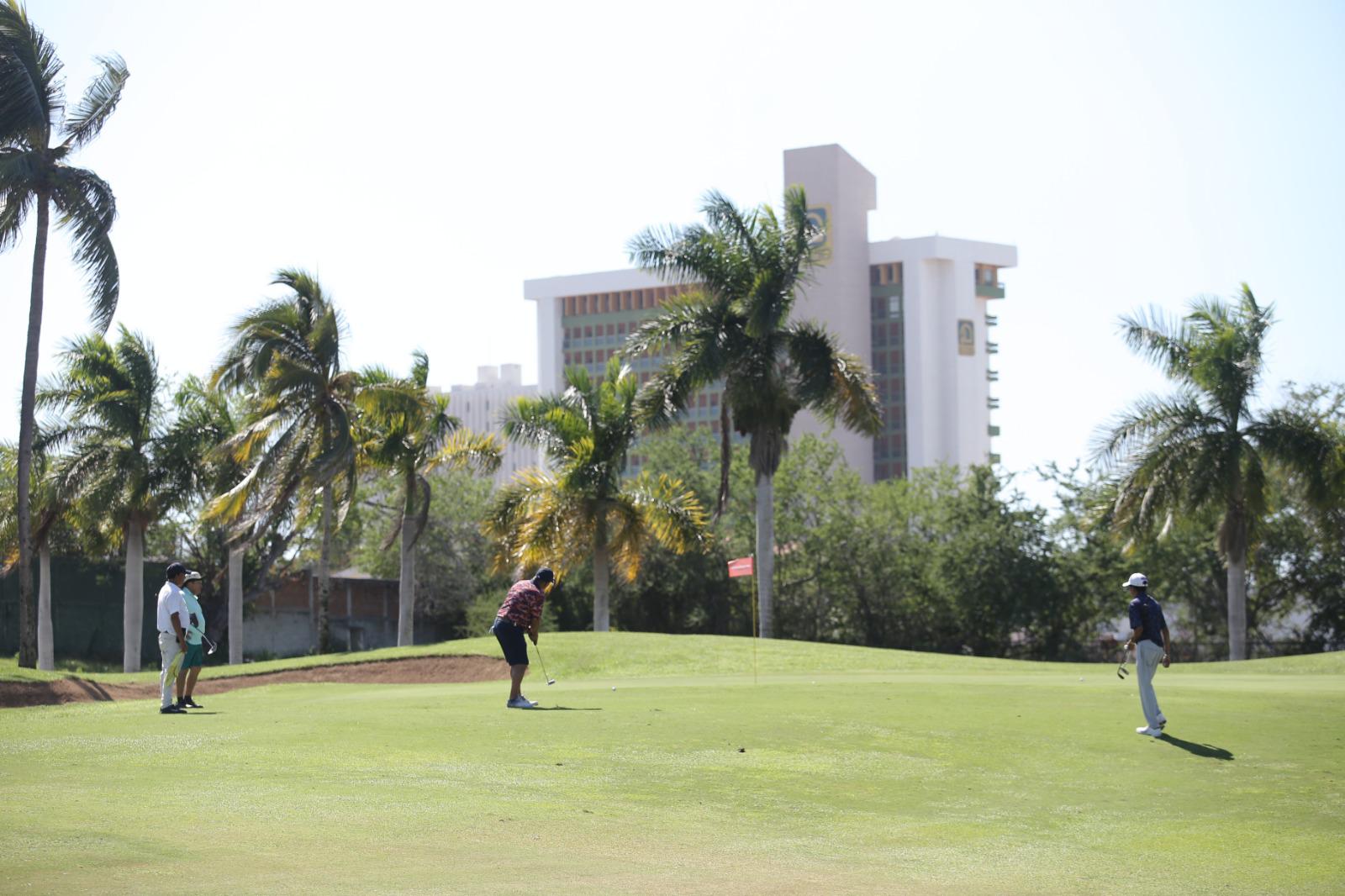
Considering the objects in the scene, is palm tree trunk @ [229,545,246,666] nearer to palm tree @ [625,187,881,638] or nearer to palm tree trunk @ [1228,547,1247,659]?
palm tree @ [625,187,881,638]

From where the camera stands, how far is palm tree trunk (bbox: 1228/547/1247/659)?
143 feet

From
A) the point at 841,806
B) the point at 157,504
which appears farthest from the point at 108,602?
the point at 841,806

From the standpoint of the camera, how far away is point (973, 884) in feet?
29.9

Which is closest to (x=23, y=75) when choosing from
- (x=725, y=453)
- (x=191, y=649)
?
(x=191, y=649)

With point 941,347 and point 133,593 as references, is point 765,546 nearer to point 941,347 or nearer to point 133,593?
point 133,593

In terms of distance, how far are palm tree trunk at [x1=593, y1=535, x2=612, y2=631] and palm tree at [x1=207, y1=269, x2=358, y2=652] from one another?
7736 mm

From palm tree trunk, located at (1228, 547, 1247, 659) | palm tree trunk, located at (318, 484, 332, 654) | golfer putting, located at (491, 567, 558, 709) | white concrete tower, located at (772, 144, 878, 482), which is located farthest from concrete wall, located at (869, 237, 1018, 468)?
golfer putting, located at (491, 567, 558, 709)

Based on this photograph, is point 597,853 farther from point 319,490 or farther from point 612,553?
point 319,490

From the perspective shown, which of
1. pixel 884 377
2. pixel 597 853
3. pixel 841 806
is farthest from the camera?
pixel 884 377

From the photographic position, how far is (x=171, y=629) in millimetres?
17953

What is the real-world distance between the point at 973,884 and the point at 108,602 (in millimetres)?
54506

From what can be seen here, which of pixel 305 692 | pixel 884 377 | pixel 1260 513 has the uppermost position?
pixel 884 377

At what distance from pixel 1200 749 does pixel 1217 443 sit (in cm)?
2931

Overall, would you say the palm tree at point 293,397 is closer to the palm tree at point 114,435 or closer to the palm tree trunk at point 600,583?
the palm tree at point 114,435
